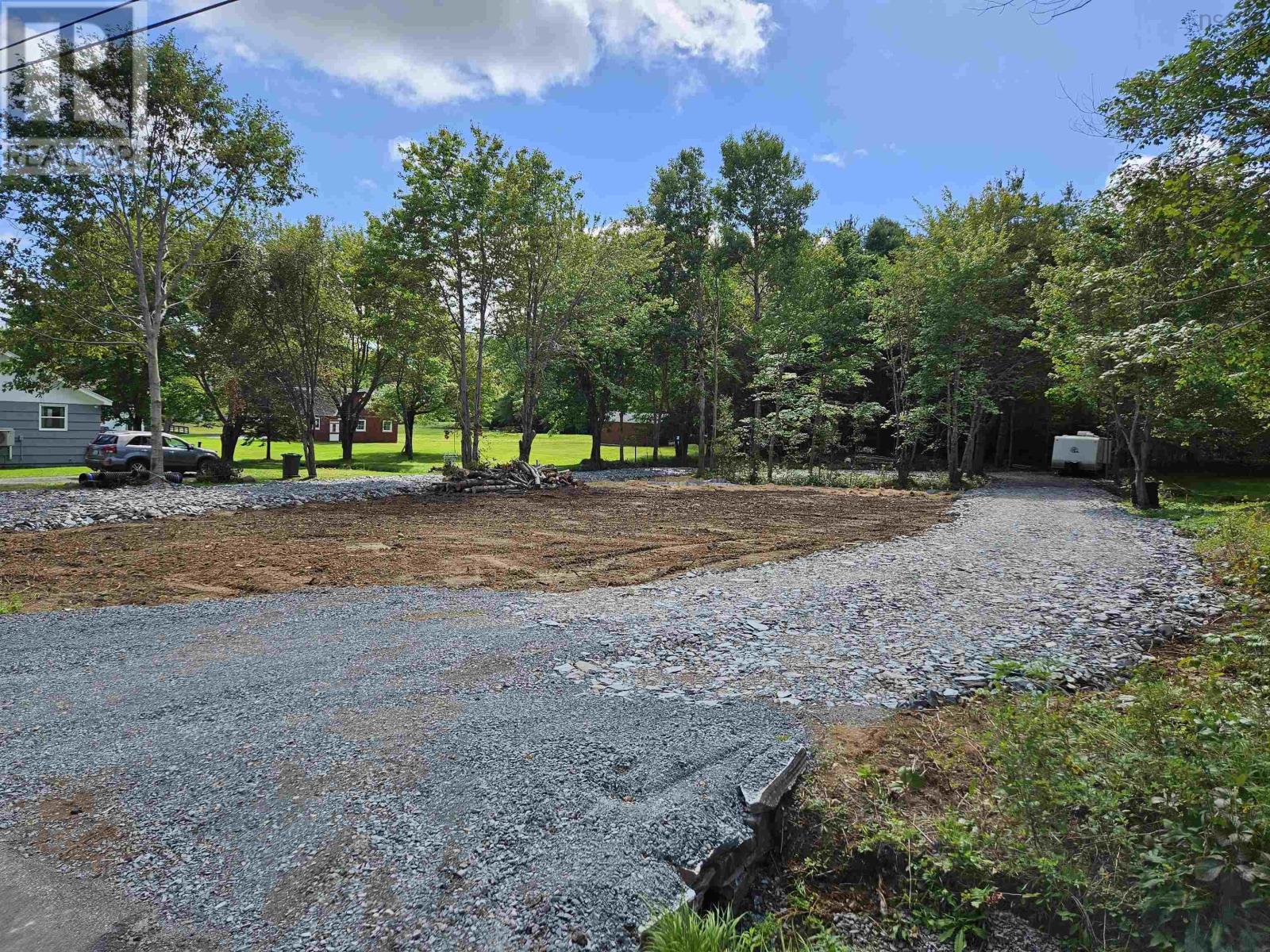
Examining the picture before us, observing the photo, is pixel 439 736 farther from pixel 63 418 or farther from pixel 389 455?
pixel 389 455

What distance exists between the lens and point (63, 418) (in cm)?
2555

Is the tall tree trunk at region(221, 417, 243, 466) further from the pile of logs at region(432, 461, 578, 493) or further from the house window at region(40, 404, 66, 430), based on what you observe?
the pile of logs at region(432, 461, 578, 493)

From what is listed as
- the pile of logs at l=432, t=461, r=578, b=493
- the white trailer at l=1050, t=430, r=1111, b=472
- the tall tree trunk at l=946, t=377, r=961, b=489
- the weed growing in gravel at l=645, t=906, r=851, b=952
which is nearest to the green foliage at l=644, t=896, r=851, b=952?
the weed growing in gravel at l=645, t=906, r=851, b=952

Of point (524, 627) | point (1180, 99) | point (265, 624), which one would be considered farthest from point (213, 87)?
point (1180, 99)

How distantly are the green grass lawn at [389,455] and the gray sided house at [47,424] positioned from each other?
2.09 ft

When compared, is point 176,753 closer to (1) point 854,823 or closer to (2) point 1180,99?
(1) point 854,823

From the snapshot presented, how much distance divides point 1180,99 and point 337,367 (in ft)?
78.0

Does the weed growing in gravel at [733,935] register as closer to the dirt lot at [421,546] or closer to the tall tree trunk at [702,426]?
the dirt lot at [421,546]

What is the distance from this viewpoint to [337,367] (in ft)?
77.9

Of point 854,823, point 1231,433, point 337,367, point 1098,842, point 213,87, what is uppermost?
point 213,87

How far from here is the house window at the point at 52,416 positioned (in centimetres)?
2506

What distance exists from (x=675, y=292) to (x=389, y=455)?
20.0 metres

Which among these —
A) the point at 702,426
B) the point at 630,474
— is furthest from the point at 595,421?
the point at 702,426

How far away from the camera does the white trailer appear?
26.1 meters
